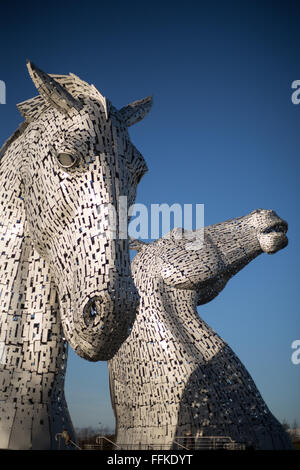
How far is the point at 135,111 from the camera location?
2.22m

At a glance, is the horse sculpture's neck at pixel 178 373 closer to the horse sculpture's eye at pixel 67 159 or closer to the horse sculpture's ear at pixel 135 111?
the horse sculpture's ear at pixel 135 111

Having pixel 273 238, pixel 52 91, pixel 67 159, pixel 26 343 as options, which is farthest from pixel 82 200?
pixel 273 238

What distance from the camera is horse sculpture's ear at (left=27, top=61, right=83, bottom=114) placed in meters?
1.90

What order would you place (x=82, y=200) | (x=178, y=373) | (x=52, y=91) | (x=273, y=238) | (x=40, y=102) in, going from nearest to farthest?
(x=82, y=200), (x=52, y=91), (x=40, y=102), (x=178, y=373), (x=273, y=238)

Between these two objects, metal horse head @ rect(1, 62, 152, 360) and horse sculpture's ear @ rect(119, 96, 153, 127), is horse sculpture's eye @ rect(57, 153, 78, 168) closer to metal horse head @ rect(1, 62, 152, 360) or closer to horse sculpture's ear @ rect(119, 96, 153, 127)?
metal horse head @ rect(1, 62, 152, 360)

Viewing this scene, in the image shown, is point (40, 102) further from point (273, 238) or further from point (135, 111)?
point (273, 238)

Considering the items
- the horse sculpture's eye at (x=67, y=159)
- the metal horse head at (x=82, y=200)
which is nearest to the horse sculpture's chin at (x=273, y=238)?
the metal horse head at (x=82, y=200)

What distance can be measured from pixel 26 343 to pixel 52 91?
92 cm

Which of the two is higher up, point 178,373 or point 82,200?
point 82,200

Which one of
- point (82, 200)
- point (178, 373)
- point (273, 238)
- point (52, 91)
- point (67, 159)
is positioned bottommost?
point (178, 373)

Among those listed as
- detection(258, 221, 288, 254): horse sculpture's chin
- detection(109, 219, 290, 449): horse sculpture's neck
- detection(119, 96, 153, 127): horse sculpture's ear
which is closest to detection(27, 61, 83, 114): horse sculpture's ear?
detection(119, 96, 153, 127): horse sculpture's ear

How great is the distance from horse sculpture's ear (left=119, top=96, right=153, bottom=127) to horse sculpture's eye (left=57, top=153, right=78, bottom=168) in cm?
37

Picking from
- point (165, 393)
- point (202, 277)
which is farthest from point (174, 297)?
point (165, 393)
